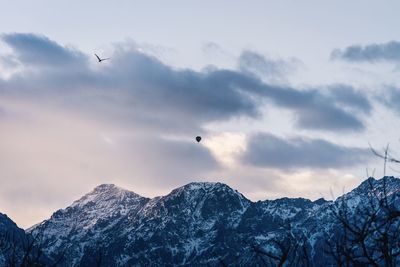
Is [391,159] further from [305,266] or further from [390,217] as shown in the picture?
[305,266]

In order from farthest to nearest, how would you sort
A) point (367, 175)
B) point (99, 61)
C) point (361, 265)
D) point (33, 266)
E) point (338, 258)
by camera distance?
point (99, 61) → point (33, 266) → point (367, 175) → point (338, 258) → point (361, 265)

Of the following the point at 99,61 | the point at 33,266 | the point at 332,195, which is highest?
the point at 99,61

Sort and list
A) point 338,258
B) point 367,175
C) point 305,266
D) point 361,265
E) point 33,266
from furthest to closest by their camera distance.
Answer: point 33,266 → point 367,175 → point 305,266 → point 338,258 → point 361,265

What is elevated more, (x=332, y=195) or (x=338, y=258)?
(x=332, y=195)

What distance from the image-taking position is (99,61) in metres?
69.1

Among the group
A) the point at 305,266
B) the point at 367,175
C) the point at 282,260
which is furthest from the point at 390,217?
the point at 367,175

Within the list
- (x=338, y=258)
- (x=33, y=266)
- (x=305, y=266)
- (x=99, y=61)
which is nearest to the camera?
(x=338, y=258)

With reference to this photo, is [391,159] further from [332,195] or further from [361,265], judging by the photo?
[332,195]

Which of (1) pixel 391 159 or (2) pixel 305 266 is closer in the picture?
(1) pixel 391 159

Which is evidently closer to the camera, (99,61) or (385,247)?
(385,247)

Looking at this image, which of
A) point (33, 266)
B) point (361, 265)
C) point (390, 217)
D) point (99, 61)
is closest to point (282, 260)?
point (361, 265)

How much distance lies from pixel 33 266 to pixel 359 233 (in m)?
14.0

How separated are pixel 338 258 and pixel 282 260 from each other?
1937 mm

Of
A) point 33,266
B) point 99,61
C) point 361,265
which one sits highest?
point 99,61
